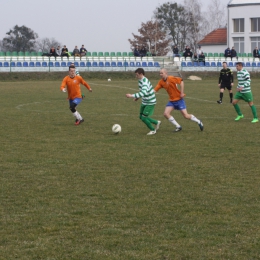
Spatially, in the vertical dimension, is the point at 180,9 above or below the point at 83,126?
above

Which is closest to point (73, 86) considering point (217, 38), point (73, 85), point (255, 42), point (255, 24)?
point (73, 85)

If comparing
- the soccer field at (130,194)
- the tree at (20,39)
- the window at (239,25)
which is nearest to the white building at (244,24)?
the window at (239,25)

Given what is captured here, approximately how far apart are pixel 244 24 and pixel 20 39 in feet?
115

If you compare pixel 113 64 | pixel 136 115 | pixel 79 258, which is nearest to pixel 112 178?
pixel 79 258

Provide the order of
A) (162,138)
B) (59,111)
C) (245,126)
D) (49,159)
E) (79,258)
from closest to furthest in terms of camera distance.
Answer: (79,258), (49,159), (162,138), (245,126), (59,111)

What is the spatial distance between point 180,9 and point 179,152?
9432cm

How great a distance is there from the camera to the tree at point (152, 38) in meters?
96.4

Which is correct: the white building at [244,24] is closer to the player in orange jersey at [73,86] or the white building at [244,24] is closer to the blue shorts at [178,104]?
the player in orange jersey at [73,86]

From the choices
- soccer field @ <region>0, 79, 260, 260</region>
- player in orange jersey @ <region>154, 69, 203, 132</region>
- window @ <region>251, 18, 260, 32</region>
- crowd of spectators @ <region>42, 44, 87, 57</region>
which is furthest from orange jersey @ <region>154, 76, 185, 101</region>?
window @ <region>251, 18, 260, 32</region>

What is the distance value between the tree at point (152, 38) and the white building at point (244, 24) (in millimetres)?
16722

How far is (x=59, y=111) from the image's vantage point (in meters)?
22.5

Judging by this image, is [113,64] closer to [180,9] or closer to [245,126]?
[245,126]

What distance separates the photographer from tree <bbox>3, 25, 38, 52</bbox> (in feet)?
309

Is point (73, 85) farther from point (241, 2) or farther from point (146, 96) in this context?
point (241, 2)
